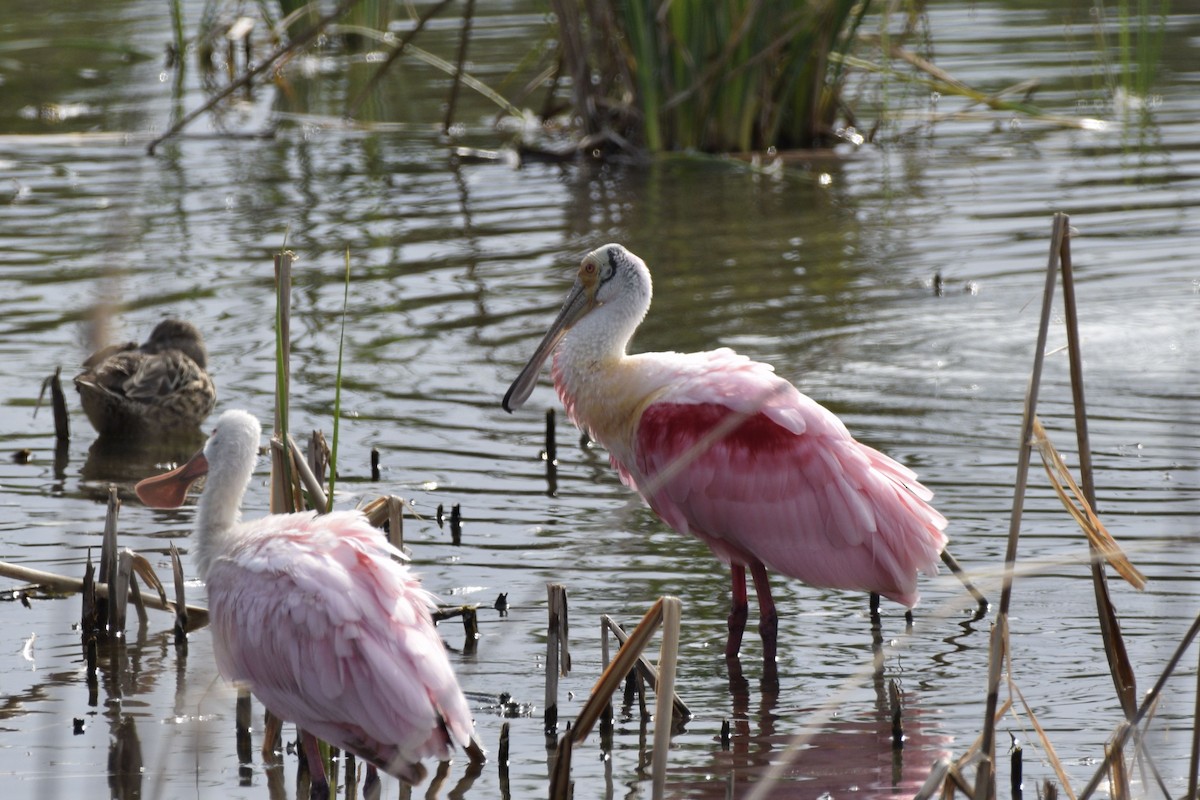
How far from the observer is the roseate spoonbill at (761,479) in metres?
6.12

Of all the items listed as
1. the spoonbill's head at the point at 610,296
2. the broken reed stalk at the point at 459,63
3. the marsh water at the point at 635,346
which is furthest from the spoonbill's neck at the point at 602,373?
the broken reed stalk at the point at 459,63

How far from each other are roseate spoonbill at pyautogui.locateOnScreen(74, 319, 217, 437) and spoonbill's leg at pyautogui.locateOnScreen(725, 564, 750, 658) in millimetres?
3532

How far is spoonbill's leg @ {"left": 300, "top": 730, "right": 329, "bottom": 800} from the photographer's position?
4902 millimetres

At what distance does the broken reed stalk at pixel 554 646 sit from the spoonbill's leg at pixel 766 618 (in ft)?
2.67

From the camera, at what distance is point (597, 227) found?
12.6m

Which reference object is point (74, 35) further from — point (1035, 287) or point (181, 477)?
point (181, 477)

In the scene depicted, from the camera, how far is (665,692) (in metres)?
3.95

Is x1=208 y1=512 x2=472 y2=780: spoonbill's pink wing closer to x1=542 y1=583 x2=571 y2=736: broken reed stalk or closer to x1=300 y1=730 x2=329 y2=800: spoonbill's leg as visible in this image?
x1=300 y1=730 x2=329 y2=800: spoonbill's leg

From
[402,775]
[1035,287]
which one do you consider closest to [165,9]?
[1035,287]

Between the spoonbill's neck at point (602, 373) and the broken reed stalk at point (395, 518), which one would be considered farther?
the spoonbill's neck at point (602, 373)

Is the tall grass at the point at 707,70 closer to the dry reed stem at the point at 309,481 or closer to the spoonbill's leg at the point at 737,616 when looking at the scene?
the spoonbill's leg at the point at 737,616

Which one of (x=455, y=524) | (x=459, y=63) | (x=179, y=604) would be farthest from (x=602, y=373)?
(x=459, y=63)

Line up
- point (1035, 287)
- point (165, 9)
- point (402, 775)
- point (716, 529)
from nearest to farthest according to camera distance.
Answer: point (402, 775), point (716, 529), point (1035, 287), point (165, 9)

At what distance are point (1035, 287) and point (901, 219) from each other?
2.04 meters
